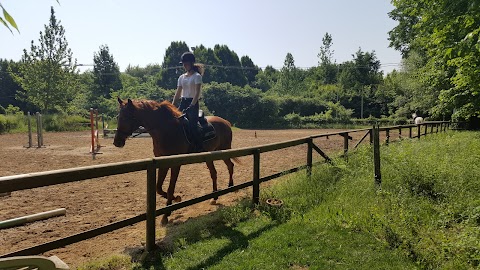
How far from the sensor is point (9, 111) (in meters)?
41.8

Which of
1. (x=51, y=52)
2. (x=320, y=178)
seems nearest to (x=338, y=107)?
(x=51, y=52)

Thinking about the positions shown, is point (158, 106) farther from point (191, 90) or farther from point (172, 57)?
point (172, 57)

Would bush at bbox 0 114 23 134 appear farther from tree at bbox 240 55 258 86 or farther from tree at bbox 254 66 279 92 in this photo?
tree at bbox 240 55 258 86

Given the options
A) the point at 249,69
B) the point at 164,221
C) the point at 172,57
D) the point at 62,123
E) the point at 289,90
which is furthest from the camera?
the point at 249,69

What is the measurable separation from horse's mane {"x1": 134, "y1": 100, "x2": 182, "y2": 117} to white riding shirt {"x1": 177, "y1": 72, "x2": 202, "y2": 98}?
35 centimetres

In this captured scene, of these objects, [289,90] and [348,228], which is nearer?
[348,228]

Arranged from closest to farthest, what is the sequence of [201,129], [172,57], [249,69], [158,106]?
[158,106]
[201,129]
[172,57]
[249,69]

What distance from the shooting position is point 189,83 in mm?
6207

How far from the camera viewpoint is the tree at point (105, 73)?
5995 centimetres

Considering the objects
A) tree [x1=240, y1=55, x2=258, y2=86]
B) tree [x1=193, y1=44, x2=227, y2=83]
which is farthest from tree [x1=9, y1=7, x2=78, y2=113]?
tree [x1=240, y1=55, x2=258, y2=86]

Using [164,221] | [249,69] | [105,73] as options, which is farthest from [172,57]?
[164,221]

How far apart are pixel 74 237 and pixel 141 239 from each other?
151 cm

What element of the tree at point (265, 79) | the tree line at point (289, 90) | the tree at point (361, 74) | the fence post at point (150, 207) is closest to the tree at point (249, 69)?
the tree at point (265, 79)

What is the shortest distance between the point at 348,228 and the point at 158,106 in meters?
3.78
